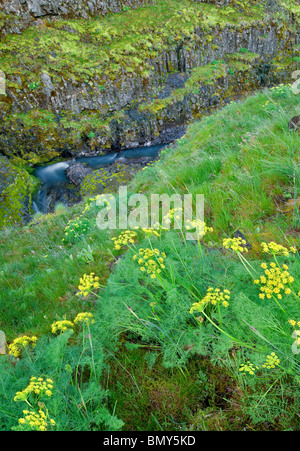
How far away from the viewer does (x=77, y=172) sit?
42.2 feet

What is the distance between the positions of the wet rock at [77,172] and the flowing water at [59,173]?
0.86 ft

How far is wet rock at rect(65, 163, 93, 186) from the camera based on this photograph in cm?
1250

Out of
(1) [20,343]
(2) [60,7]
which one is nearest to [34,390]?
(1) [20,343]

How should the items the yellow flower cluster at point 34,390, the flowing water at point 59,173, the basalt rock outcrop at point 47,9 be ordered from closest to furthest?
the yellow flower cluster at point 34,390 → the flowing water at point 59,173 → the basalt rock outcrop at point 47,9

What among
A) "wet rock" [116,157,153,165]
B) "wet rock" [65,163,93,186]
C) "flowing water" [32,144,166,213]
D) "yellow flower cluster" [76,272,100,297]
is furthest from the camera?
"wet rock" [116,157,153,165]

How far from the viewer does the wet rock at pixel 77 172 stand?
12.5 meters

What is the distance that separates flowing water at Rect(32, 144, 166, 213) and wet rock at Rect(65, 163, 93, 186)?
0.86 ft

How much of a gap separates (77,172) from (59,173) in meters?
1.24

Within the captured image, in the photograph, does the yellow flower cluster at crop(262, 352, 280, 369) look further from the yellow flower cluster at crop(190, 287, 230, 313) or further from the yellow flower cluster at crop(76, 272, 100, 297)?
the yellow flower cluster at crop(76, 272, 100, 297)

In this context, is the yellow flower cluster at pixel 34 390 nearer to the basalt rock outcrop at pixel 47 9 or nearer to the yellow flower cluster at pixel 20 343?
the yellow flower cluster at pixel 20 343
